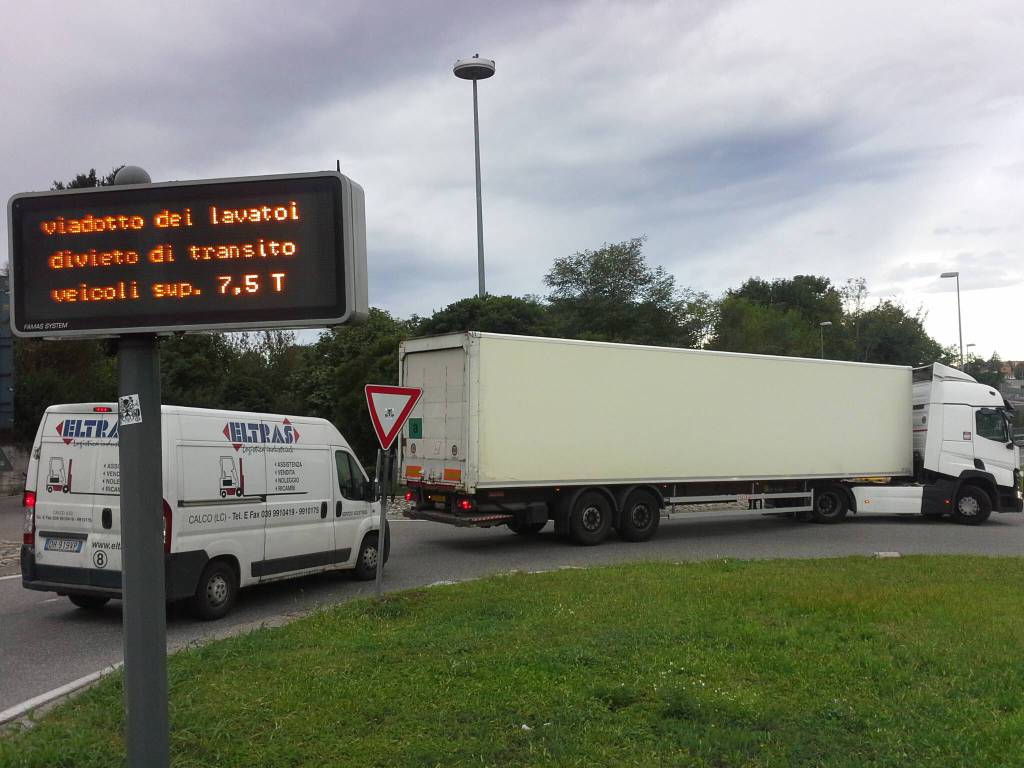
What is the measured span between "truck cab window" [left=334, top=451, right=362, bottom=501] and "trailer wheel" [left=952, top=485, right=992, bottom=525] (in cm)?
1407

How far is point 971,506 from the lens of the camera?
2012 cm

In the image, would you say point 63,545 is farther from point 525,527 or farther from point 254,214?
point 525,527

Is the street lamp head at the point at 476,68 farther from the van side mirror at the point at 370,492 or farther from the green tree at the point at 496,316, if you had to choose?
the van side mirror at the point at 370,492

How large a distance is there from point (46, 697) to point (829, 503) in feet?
55.7

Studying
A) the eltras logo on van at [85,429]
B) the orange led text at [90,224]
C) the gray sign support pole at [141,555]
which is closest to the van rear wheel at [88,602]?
the eltras logo on van at [85,429]

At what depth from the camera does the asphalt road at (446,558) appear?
327 inches

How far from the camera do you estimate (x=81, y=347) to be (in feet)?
109

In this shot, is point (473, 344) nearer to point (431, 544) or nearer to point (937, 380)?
point (431, 544)

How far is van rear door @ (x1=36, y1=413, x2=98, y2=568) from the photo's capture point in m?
9.28

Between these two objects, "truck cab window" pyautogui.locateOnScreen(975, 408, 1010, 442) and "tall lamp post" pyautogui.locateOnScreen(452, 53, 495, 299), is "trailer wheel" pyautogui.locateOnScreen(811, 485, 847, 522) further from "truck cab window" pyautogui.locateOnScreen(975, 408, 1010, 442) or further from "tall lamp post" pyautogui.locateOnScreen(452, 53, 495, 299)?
"tall lamp post" pyautogui.locateOnScreen(452, 53, 495, 299)

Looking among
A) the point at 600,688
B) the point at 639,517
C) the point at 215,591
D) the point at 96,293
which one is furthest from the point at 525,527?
the point at 96,293

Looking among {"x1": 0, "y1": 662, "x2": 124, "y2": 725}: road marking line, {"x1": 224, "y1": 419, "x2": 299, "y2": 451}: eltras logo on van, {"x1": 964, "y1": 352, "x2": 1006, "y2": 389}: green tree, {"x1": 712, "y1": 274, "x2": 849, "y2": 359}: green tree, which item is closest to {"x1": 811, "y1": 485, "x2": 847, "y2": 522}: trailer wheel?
{"x1": 224, "y1": 419, "x2": 299, "y2": 451}: eltras logo on van

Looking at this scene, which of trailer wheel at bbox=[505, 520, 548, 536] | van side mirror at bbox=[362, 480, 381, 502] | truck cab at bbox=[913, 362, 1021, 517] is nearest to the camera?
van side mirror at bbox=[362, 480, 381, 502]

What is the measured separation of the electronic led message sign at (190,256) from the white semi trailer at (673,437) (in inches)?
430
